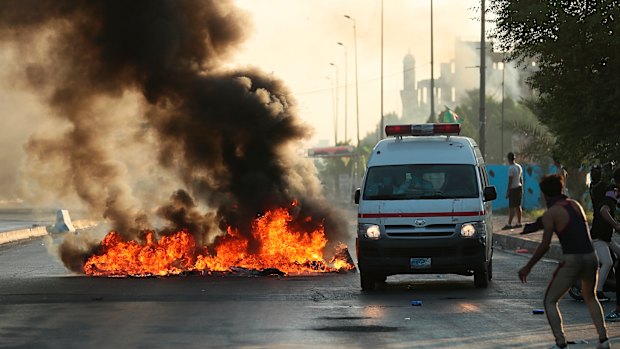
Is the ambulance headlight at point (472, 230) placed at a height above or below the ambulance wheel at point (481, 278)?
above

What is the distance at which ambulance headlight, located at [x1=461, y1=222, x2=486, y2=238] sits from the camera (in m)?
17.9

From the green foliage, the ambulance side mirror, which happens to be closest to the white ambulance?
the ambulance side mirror

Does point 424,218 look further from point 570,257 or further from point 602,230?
point 570,257

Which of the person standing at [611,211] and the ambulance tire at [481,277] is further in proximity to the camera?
the ambulance tire at [481,277]

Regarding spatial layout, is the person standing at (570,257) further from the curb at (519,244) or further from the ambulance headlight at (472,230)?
the curb at (519,244)

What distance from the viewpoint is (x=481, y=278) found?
18328mm

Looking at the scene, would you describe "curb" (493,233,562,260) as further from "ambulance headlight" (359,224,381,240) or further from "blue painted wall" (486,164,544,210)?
"blue painted wall" (486,164,544,210)

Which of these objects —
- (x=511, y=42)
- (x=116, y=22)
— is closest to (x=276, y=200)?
(x=116, y=22)

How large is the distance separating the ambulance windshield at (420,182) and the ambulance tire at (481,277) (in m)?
1.09

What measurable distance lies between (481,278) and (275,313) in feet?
14.3

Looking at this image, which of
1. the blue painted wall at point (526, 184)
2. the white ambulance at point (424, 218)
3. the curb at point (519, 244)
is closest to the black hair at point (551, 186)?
the white ambulance at point (424, 218)

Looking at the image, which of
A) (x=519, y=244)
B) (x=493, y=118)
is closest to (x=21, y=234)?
(x=519, y=244)

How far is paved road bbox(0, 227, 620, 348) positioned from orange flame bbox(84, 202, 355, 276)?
1.08 metres

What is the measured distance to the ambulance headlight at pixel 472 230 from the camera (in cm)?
1789
